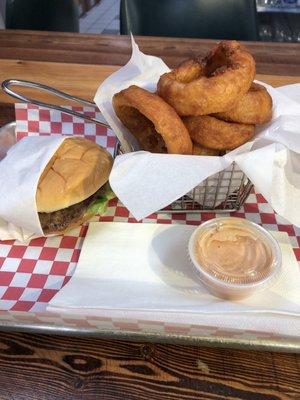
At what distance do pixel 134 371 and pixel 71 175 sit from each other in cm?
61

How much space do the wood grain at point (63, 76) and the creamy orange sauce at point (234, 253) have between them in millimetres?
1083

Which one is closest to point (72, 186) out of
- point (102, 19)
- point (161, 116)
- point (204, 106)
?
point (161, 116)

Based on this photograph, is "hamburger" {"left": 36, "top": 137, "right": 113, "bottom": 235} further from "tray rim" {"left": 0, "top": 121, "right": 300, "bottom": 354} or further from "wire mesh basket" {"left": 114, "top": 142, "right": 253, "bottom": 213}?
"tray rim" {"left": 0, "top": 121, "right": 300, "bottom": 354}

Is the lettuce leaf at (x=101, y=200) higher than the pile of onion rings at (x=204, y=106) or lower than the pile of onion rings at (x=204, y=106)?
lower

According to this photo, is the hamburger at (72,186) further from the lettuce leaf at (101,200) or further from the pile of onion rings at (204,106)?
the pile of onion rings at (204,106)

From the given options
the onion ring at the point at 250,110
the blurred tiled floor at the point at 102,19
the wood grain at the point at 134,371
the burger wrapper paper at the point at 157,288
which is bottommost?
the blurred tiled floor at the point at 102,19

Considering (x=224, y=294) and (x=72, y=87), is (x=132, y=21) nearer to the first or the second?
(x=72, y=87)

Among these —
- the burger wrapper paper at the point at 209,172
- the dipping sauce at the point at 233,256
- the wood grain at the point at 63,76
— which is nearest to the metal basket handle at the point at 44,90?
the wood grain at the point at 63,76

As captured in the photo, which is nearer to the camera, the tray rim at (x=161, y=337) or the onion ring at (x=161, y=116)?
the tray rim at (x=161, y=337)

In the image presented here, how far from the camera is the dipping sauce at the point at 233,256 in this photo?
1.04m

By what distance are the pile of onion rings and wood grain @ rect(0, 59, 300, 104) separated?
75cm

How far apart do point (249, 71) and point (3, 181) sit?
2.70 ft

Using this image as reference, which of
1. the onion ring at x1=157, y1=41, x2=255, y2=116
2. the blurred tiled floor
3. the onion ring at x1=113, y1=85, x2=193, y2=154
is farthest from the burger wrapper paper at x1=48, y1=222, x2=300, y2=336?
the blurred tiled floor

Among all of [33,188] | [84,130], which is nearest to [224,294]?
[33,188]
